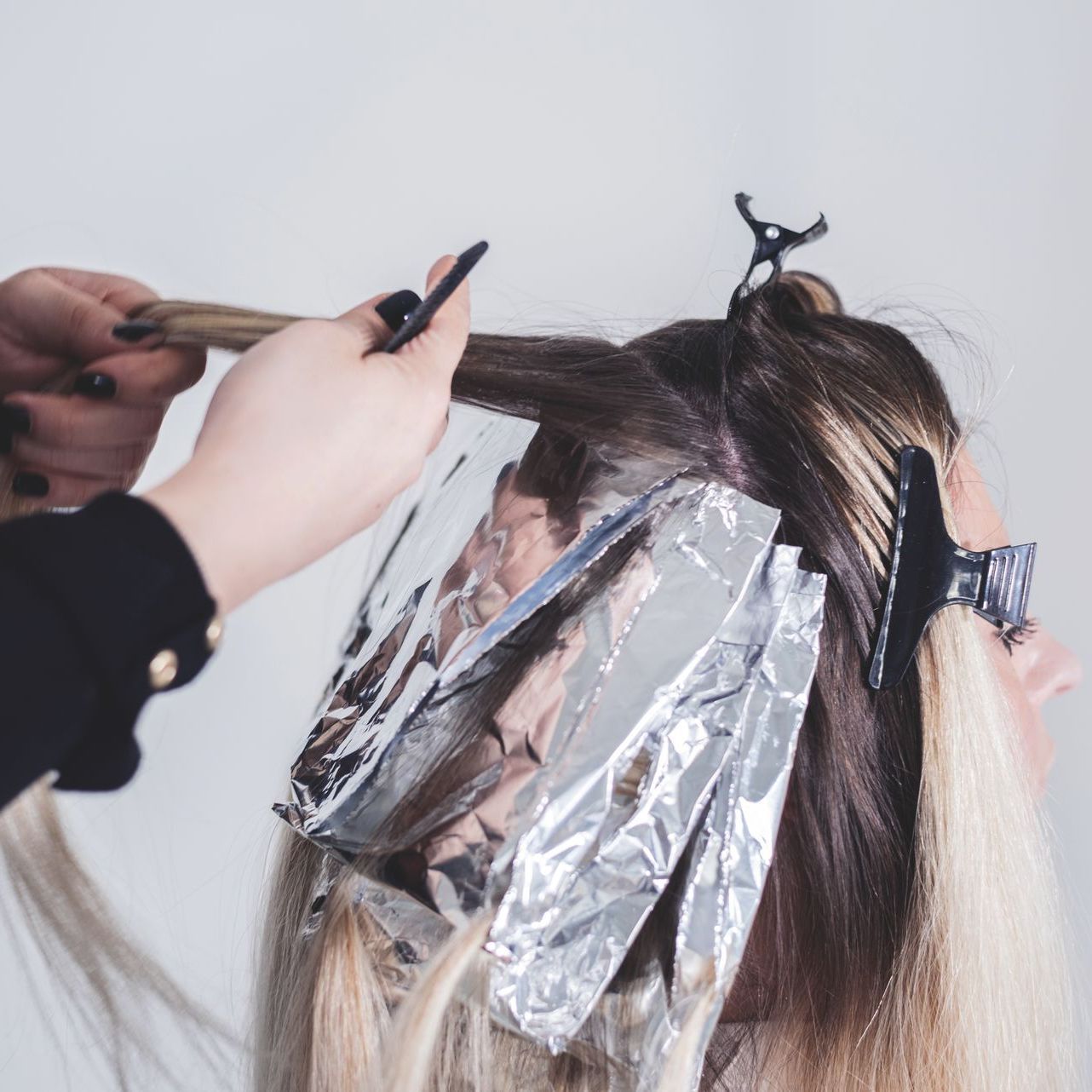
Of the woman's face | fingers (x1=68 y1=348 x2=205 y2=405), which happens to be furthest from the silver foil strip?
fingers (x1=68 y1=348 x2=205 y2=405)

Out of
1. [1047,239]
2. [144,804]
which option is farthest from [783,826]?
[1047,239]

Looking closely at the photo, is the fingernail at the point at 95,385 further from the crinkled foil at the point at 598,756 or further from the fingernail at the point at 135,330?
the crinkled foil at the point at 598,756

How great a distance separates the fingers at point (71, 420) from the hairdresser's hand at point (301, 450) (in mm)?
194

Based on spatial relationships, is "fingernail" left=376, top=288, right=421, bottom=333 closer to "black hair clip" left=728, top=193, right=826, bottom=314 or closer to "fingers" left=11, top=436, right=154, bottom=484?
"fingers" left=11, top=436, right=154, bottom=484

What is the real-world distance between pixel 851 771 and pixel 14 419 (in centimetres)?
60

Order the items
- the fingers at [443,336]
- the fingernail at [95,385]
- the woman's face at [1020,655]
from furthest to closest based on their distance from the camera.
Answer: the woman's face at [1020,655] < the fingernail at [95,385] < the fingers at [443,336]

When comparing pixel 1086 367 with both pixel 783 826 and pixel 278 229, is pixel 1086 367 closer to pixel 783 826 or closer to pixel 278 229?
pixel 783 826

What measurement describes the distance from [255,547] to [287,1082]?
56cm

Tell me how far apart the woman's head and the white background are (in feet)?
1.51

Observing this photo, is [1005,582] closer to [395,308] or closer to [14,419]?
[395,308]

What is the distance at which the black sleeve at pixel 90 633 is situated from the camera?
438 millimetres

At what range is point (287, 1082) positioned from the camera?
0.87 meters

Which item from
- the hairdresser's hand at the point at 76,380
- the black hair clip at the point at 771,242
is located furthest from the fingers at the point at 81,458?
the black hair clip at the point at 771,242

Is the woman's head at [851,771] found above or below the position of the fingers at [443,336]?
below
